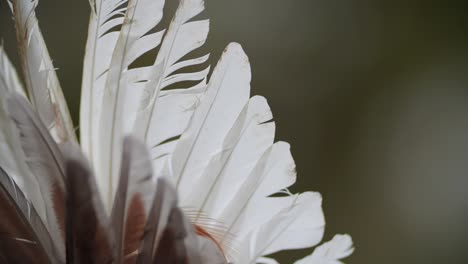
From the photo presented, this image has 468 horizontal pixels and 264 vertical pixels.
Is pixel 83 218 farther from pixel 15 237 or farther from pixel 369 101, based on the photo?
pixel 369 101

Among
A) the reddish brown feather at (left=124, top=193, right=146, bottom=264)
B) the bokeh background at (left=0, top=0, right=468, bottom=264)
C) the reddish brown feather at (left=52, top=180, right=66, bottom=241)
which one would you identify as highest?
the reddish brown feather at (left=52, top=180, right=66, bottom=241)

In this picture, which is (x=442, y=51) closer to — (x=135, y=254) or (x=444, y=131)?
(x=444, y=131)

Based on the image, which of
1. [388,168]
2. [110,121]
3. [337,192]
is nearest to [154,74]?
[110,121]

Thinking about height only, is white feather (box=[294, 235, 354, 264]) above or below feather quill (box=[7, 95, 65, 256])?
below

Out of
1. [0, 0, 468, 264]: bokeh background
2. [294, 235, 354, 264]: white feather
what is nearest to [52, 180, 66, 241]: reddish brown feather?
[294, 235, 354, 264]: white feather

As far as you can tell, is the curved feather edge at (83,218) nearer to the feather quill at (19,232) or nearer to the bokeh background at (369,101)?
the feather quill at (19,232)

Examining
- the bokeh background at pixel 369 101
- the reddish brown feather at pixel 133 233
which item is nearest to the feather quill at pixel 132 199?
the reddish brown feather at pixel 133 233

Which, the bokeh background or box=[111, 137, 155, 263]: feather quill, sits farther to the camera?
the bokeh background

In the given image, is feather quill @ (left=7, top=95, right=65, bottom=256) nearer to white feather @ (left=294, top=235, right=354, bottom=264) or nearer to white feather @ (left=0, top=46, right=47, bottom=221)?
white feather @ (left=0, top=46, right=47, bottom=221)
